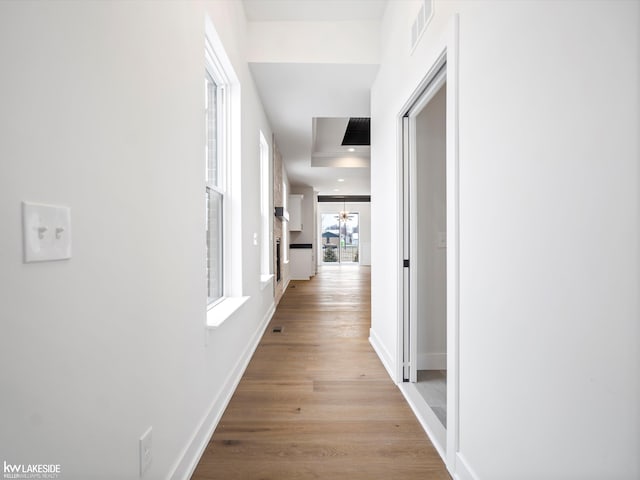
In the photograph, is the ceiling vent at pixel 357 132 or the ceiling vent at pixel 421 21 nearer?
the ceiling vent at pixel 421 21

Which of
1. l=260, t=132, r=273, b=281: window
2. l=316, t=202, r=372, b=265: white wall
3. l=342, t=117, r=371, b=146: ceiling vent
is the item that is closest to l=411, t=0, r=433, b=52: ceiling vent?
l=260, t=132, r=273, b=281: window

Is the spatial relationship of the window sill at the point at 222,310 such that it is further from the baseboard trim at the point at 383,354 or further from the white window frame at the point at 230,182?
the baseboard trim at the point at 383,354

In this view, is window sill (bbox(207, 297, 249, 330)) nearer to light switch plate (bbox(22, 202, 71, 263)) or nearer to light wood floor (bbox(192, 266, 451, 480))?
light wood floor (bbox(192, 266, 451, 480))

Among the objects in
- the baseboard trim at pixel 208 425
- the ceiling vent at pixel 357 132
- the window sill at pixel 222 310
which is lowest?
the baseboard trim at pixel 208 425

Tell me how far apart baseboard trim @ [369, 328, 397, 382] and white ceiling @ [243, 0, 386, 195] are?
8.20ft

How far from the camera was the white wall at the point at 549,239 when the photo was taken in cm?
71

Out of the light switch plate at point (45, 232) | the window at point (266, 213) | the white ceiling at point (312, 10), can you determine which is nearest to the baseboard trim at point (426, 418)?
the light switch plate at point (45, 232)

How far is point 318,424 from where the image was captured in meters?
1.96

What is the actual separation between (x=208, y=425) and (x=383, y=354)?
1.61 m

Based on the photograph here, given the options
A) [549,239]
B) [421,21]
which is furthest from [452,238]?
[421,21]

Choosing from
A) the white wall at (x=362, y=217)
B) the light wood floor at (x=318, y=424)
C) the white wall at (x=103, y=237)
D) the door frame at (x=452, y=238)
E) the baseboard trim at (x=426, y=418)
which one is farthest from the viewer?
Answer: the white wall at (x=362, y=217)

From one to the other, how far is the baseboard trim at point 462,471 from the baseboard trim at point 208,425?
1.17 metres

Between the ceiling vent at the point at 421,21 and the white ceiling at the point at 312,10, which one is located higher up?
the white ceiling at the point at 312,10

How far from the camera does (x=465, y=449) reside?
140 centimetres
